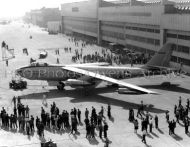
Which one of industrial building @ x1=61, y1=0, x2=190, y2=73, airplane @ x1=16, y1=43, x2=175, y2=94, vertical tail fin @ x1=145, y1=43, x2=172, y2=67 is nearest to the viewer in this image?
airplane @ x1=16, y1=43, x2=175, y2=94

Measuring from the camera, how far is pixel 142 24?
239 ft

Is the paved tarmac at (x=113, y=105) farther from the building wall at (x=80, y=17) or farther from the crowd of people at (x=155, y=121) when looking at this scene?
the building wall at (x=80, y=17)

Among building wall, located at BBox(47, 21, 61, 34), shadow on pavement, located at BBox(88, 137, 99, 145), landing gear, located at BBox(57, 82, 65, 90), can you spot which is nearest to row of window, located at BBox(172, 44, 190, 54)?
landing gear, located at BBox(57, 82, 65, 90)

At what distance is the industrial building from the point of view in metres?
56.1

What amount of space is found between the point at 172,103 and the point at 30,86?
2208cm

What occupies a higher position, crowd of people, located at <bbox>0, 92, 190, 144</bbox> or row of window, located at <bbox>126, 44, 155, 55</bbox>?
row of window, located at <bbox>126, 44, 155, 55</bbox>

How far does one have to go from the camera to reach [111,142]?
25453 mm

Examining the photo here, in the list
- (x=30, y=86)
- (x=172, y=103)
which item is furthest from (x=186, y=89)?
(x=30, y=86)

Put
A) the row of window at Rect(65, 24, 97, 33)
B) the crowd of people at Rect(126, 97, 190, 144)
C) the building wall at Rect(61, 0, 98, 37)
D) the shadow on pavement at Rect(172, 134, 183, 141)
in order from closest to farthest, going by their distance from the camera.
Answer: the shadow on pavement at Rect(172, 134, 183, 141), the crowd of people at Rect(126, 97, 190, 144), the building wall at Rect(61, 0, 98, 37), the row of window at Rect(65, 24, 97, 33)

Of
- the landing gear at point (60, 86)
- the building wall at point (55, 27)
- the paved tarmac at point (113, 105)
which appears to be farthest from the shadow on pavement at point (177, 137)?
the building wall at point (55, 27)

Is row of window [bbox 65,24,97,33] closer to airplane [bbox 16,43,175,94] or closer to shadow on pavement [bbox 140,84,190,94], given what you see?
airplane [bbox 16,43,175,94]

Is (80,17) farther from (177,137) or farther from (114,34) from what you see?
(177,137)

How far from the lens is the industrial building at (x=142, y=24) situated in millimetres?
56112

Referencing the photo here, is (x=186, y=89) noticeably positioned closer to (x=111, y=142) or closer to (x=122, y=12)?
(x=111, y=142)
